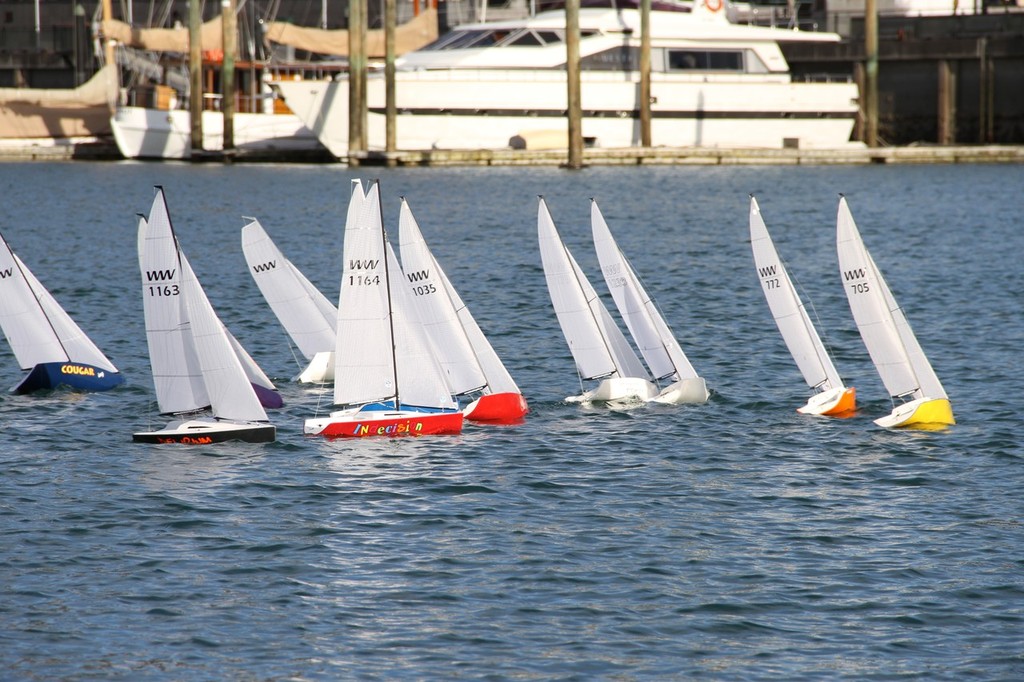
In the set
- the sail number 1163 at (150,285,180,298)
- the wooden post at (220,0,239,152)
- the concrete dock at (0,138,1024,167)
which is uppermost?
the wooden post at (220,0,239,152)

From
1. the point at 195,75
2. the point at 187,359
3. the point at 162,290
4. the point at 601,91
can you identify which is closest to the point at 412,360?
the point at 187,359

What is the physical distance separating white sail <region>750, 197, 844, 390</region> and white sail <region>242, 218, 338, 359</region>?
740 centimetres

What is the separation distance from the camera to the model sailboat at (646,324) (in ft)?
72.5

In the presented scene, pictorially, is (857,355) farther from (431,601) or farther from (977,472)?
(431,601)

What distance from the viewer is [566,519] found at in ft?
54.0

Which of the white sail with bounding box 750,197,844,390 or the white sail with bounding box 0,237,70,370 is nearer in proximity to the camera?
the white sail with bounding box 750,197,844,390

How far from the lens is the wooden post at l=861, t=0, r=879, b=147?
6425 cm

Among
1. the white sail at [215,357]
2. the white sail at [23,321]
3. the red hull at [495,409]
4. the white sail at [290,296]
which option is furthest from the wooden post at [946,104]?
the white sail at [215,357]

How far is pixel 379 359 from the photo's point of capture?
1983cm

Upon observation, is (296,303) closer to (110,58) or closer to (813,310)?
(813,310)

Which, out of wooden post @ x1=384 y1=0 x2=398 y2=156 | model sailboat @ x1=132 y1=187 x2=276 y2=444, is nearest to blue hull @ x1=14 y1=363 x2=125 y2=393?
model sailboat @ x1=132 y1=187 x2=276 y2=444

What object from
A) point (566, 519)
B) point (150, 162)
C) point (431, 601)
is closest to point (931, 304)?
point (566, 519)

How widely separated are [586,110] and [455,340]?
47.1 meters

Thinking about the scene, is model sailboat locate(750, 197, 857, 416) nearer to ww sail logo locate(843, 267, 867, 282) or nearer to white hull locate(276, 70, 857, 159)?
ww sail logo locate(843, 267, 867, 282)
